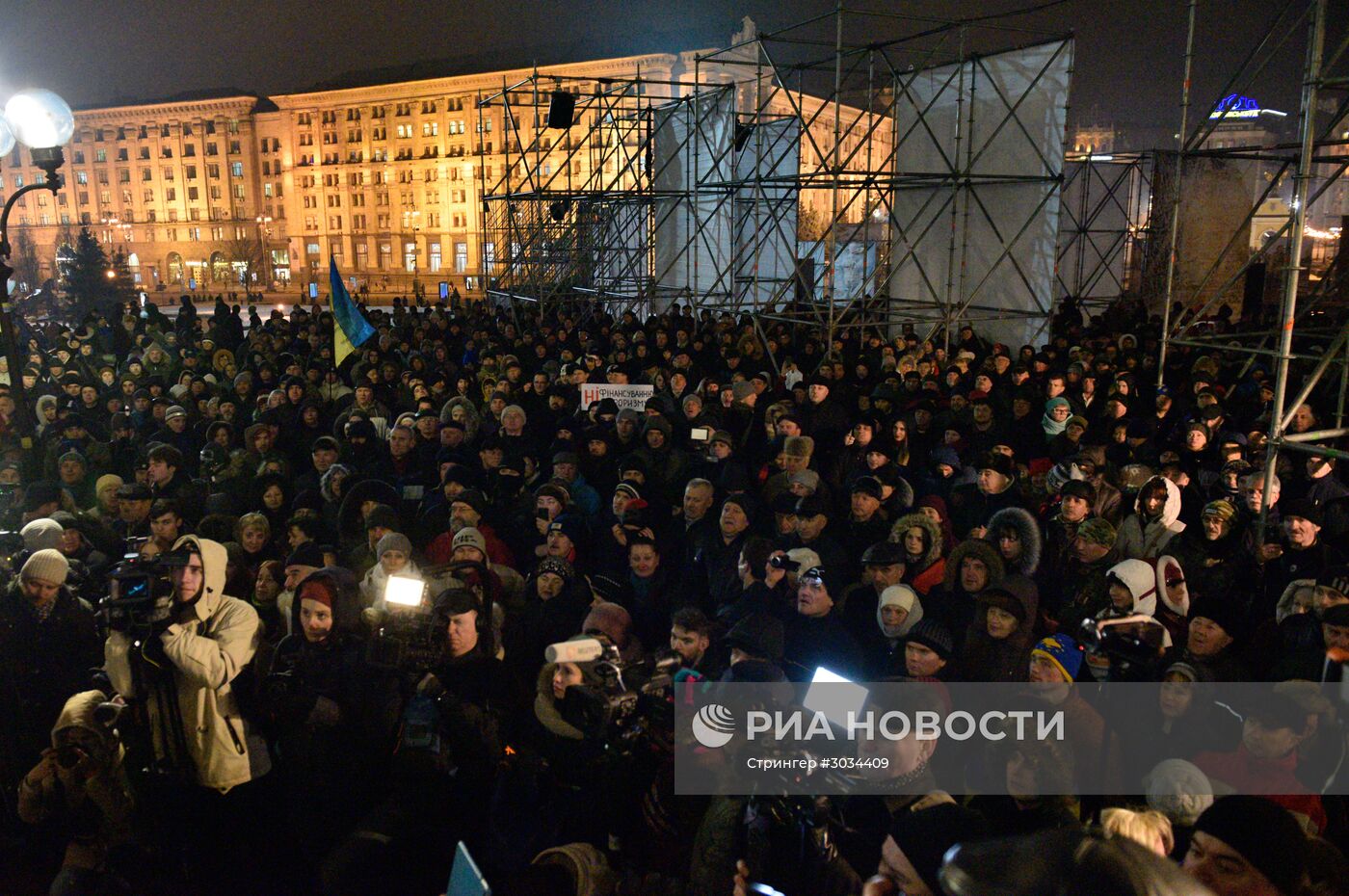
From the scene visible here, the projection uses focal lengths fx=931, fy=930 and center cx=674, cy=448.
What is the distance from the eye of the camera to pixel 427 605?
3.74 m

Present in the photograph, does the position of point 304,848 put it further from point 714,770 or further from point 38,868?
point 714,770

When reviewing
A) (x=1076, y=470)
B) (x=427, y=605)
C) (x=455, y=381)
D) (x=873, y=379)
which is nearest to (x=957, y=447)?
(x=1076, y=470)

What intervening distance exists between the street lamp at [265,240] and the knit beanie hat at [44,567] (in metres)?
71.7

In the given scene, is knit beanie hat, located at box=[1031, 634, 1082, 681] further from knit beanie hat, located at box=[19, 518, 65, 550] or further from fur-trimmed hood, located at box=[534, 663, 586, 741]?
knit beanie hat, located at box=[19, 518, 65, 550]

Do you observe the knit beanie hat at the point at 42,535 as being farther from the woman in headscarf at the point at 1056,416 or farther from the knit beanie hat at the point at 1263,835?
the woman in headscarf at the point at 1056,416

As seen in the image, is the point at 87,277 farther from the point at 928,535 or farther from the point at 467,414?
the point at 928,535

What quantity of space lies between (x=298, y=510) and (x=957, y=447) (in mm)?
4957

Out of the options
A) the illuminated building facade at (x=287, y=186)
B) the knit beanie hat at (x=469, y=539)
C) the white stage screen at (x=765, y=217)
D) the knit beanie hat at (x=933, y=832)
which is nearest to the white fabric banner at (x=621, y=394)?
the knit beanie hat at (x=469, y=539)

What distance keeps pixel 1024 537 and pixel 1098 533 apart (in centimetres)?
37

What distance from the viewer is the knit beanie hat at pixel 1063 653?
11.2 ft

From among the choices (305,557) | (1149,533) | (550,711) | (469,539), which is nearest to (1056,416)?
(1149,533)

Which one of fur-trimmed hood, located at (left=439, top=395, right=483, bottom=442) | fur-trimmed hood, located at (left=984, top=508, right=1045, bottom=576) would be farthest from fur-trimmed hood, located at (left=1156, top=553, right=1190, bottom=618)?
fur-trimmed hood, located at (left=439, top=395, right=483, bottom=442)

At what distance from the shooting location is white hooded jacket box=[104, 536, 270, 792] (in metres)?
3.59

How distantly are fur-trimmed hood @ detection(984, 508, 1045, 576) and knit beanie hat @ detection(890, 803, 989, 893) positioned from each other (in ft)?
8.42
